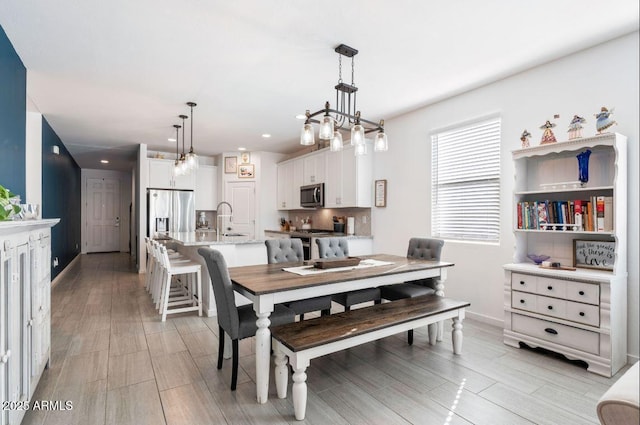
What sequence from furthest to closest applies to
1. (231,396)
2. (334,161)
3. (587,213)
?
(334,161) → (587,213) → (231,396)

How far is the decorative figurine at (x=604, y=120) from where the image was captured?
2541 millimetres

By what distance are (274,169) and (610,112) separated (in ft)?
18.8

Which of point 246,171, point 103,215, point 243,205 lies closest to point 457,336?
point 243,205

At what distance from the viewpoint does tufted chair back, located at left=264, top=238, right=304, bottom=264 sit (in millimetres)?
3211

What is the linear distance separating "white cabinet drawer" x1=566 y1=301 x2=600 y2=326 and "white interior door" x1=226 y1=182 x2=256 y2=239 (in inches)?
220

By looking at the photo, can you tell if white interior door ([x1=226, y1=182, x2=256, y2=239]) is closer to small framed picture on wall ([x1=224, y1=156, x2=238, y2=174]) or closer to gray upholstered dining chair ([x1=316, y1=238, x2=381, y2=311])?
small framed picture on wall ([x1=224, y1=156, x2=238, y2=174])

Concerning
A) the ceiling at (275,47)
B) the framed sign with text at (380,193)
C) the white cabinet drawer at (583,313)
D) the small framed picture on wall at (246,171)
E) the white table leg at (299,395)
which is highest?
the ceiling at (275,47)

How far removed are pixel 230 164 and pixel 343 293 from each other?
4.99 meters

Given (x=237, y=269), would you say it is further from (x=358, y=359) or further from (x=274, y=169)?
(x=274, y=169)

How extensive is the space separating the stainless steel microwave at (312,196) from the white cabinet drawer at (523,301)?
3345 millimetres

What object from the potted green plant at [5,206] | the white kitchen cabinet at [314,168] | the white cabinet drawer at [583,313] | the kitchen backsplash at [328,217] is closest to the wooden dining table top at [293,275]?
the white cabinet drawer at [583,313]

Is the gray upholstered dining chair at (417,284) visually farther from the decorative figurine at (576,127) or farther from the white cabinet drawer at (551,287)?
the decorative figurine at (576,127)

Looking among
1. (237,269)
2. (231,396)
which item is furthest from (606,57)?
(231,396)

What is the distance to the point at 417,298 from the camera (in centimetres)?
293
